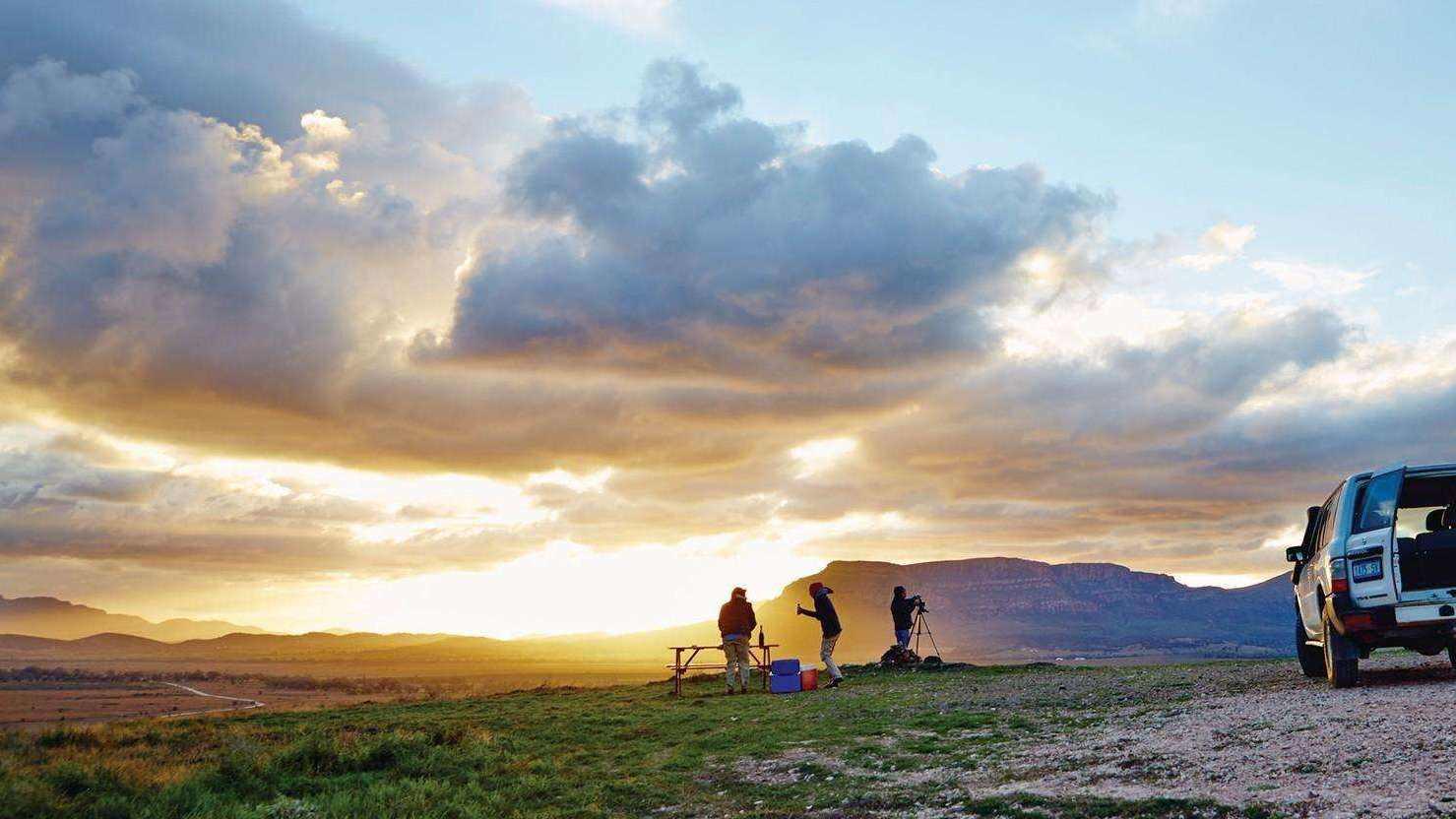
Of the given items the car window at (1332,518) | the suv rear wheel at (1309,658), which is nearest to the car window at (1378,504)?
the car window at (1332,518)

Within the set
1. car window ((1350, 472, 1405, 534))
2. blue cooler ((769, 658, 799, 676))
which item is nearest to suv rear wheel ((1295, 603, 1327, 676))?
car window ((1350, 472, 1405, 534))

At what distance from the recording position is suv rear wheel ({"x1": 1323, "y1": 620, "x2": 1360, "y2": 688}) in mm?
15320

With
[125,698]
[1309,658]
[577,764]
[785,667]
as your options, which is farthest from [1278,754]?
[125,698]

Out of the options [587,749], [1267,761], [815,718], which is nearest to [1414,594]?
[1267,761]

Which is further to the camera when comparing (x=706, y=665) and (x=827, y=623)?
(x=706, y=665)

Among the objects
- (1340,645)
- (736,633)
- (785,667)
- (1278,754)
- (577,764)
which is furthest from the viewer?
(736,633)

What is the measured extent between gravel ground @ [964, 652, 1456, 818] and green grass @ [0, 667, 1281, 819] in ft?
2.16

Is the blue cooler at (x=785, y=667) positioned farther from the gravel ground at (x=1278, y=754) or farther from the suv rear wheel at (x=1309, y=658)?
the suv rear wheel at (x=1309, y=658)

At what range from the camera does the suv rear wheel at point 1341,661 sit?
15320mm

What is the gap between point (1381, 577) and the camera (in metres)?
14.6

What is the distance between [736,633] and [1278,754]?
18237 millimetres

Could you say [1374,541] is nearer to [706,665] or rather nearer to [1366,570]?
[1366,570]

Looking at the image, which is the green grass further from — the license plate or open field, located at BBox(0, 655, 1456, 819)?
the license plate

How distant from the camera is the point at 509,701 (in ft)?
91.1
